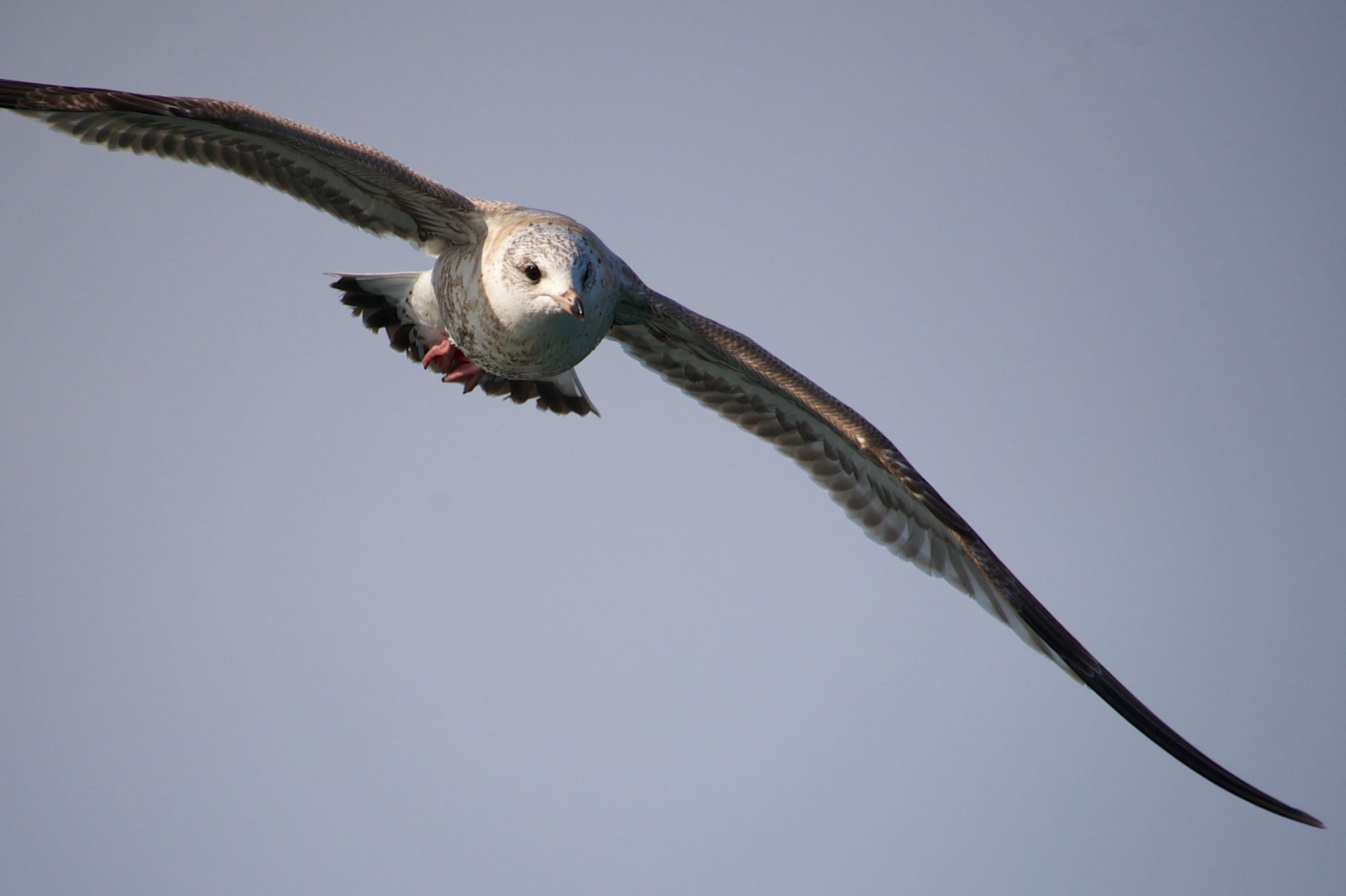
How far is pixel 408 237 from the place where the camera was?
10227 millimetres

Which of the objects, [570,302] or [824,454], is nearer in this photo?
[570,302]

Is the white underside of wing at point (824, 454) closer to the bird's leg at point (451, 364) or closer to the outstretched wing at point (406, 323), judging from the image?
the outstretched wing at point (406, 323)

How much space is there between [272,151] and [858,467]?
5.60 metres

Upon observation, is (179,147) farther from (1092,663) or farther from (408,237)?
(1092,663)

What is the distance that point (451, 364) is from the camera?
10508 millimetres

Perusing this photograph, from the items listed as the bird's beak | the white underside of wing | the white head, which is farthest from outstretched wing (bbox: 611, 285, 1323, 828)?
the bird's beak

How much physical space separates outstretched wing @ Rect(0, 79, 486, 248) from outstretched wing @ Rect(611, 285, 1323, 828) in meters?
1.73

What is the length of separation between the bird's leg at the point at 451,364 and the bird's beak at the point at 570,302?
8.98 ft

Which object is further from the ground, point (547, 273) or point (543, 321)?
point (547, 273)

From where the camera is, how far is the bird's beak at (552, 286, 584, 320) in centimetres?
770

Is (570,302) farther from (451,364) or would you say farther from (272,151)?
(272,151)

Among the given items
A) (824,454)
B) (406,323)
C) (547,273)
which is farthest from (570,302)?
(824,454)

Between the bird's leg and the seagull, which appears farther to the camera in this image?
the bird's leg

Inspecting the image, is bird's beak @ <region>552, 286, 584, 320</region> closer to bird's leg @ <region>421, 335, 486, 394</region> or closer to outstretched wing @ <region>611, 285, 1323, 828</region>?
outstretched wing @ <region>611, 285, 1323, 828</region>
